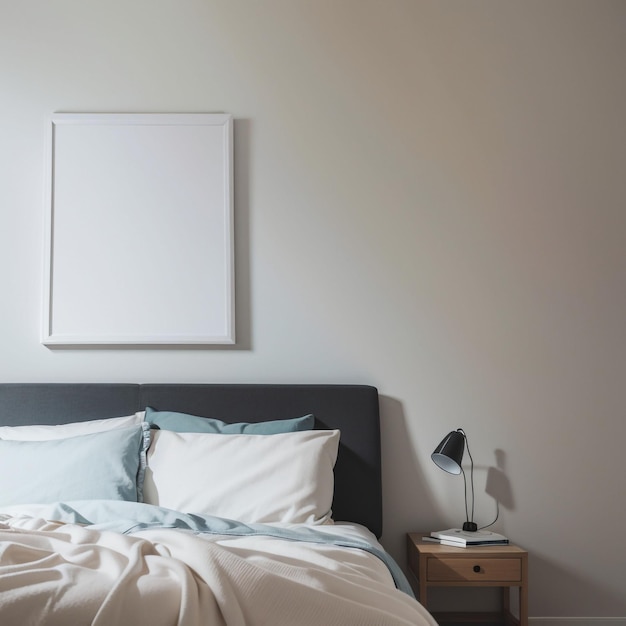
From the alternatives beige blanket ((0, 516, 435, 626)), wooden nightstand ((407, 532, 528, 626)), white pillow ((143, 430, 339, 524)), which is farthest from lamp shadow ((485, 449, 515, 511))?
beige blanket ((0, 516, 435, 626))

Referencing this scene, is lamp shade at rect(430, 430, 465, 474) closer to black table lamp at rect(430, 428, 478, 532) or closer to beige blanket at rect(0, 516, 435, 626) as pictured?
black table lamp at rect(430, 428, 478, 532)

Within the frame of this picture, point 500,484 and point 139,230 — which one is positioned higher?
point 139,230

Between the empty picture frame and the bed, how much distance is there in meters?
0.31

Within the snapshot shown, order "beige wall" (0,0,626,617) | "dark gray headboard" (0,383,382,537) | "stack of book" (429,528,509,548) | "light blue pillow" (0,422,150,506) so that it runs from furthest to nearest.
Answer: "beige wall" (0,0,626,617)
"dark gray headboard" (0,383,382,537)
"stack of book" (429,528,509,548)
"light blue pillow" (0,422,150,506)

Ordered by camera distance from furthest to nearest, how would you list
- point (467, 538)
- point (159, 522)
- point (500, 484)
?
point (500, 484), point (467, 538), point (159, 522)

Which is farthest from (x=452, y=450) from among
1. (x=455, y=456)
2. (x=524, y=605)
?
(x=524, y=605)

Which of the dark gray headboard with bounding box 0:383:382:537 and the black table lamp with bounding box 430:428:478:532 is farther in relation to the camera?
the dark gray headboard with bounding box 0:383:382:537

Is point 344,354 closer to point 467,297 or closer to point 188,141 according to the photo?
point 467,297

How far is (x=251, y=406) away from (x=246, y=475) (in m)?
0.41

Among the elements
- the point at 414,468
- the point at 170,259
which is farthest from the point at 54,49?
the point at 414,468

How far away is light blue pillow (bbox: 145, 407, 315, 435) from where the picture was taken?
3297 millimetres

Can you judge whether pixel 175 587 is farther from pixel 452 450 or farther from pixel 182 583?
pixel 452 450

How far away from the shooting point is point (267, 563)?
1985 millimetres

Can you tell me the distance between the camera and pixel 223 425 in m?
3.34
